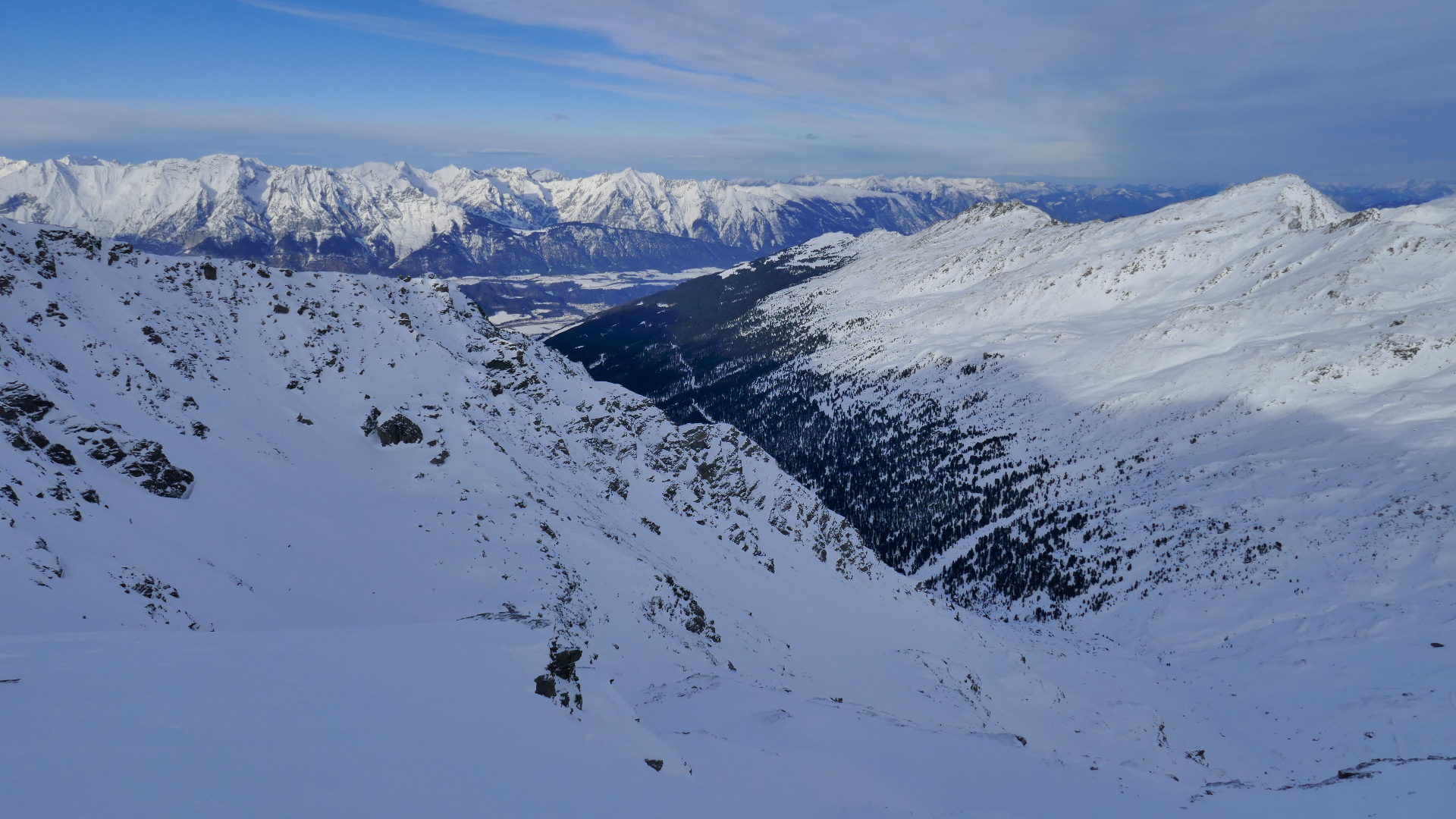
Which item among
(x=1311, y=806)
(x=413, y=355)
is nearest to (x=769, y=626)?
(x=1311, y=806)

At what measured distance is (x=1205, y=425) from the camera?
136625mm

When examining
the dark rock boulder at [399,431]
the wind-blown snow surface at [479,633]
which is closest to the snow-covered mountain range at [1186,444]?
the wind-blown snow surface at [479,633]

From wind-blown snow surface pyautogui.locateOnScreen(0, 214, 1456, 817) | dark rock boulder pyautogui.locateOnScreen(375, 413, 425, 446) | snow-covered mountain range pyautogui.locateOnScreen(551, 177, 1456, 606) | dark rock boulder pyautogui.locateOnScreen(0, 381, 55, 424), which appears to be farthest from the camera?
snow-covered mountain range pyautogui.locateOnScreen(551, 177, 1456, 606)

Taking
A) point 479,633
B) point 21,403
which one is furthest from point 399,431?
point 479,633

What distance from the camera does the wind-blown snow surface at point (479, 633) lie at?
45.8 feet

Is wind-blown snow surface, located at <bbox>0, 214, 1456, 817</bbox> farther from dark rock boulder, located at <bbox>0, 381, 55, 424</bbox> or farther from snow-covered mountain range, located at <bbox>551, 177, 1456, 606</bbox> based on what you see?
snow-covered mountain range, located at <bbox>551, 177, 1456, 606</bbox>

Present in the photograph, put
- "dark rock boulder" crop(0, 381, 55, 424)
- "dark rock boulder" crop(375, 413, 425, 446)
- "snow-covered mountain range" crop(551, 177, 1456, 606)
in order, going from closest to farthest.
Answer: "dark rock boulder" crop(0, 381, 55, 424) → "dark rock boulder" crop(375, 413, 425, 446) → "snow-covered mountain range" crop(551, 177, 1456, 606)

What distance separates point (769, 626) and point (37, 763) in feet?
142

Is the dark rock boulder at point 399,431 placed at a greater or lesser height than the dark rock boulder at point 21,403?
lesser

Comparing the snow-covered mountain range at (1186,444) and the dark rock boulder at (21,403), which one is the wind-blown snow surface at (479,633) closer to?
the dark rock boulder at (21,403)

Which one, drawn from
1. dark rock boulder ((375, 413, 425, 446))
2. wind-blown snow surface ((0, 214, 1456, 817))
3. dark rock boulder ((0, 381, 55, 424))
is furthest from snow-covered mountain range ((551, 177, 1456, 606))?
dark rock boulder ((0, 381, 55, 424))

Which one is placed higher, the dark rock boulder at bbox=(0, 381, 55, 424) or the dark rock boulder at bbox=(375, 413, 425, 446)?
the dark rock boulder at bbox=(0, 381, 55, 424)

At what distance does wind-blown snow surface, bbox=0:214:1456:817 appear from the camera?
45.8ft

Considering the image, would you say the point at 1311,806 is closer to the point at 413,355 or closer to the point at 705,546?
the point at 705,546
